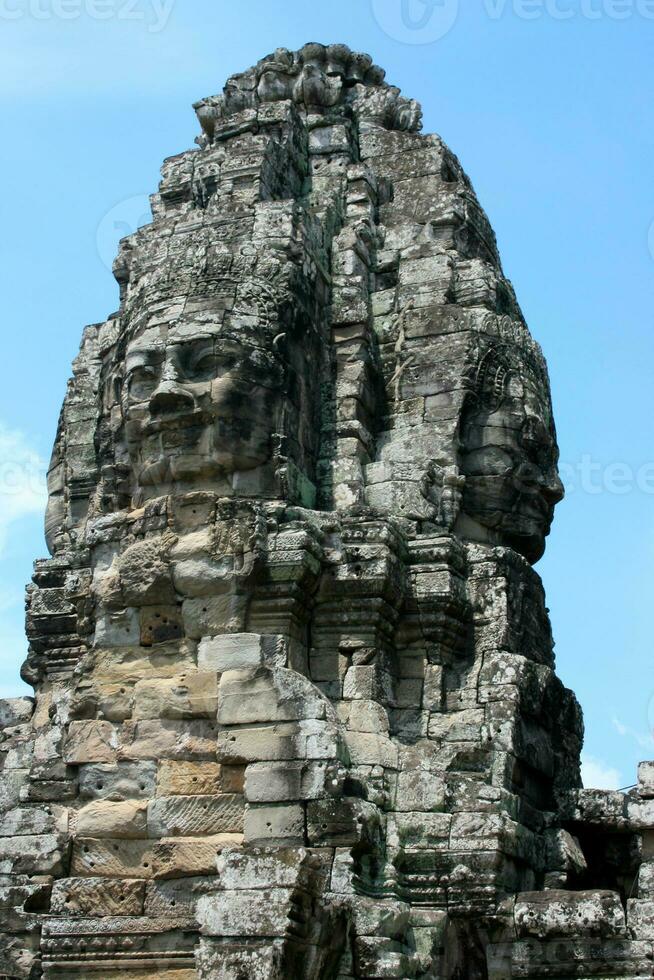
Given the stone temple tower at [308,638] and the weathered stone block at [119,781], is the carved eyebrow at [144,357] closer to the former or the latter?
the stone temple tower at [308,638]

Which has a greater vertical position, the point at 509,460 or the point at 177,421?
the point at 509,460

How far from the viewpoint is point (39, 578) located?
618 inches

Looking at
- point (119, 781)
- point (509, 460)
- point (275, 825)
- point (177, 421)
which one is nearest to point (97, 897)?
point (119, 781)

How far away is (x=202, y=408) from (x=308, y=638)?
2132mm

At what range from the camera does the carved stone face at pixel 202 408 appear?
13.6m

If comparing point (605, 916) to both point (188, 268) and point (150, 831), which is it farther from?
point (188, 268)

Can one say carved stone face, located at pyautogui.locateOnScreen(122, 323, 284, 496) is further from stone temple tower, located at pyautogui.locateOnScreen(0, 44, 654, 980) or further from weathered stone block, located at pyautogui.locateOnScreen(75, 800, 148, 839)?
weathered stone block, located at pyautogui.locateOnScreen(75, 800, 148, 839)

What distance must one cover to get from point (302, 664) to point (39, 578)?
11.9ft

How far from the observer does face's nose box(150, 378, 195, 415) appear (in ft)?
44.9

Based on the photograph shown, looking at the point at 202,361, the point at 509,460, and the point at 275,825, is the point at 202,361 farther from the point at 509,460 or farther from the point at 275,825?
the point at 275,825

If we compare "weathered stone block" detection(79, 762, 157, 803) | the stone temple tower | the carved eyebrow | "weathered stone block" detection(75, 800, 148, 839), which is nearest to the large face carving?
the stone temple tower

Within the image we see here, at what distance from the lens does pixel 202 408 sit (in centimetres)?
1366

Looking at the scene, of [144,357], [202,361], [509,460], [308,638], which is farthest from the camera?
[509,460]

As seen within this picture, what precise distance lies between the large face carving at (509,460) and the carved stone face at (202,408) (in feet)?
6.35
